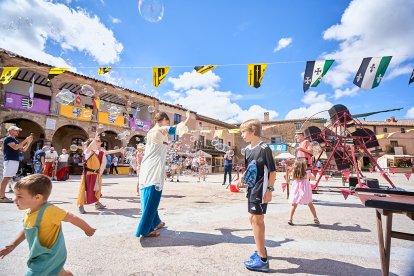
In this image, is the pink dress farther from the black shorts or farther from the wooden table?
the black shorts

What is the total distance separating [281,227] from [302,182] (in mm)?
1035

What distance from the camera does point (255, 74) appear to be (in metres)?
8.61

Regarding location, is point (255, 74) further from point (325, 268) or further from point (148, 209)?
point (325, 268)

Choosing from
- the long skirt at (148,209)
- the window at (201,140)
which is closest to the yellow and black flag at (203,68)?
the long skirt at (148,209)

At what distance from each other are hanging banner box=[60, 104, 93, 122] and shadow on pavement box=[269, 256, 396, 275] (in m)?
18.9

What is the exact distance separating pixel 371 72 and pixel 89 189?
8.78 meters

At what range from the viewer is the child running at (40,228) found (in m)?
1.69

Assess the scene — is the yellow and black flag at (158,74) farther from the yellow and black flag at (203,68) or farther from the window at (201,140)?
the window at (201,140)

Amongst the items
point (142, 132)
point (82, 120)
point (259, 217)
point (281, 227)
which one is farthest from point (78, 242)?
point (142, 132)

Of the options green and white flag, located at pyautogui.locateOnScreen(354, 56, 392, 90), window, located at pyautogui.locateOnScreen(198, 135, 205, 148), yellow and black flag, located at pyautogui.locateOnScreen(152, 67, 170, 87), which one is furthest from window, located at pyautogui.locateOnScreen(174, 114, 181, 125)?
green and white flag, located at pyautogui.locateOnScreen(354, 56, 392, 90)

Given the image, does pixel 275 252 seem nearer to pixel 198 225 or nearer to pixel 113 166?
pixel 198 225

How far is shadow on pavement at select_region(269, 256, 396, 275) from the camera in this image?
2295 millimetres

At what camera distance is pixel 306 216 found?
4.89 meters

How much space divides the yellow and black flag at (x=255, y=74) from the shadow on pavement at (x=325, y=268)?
700 centimetres
